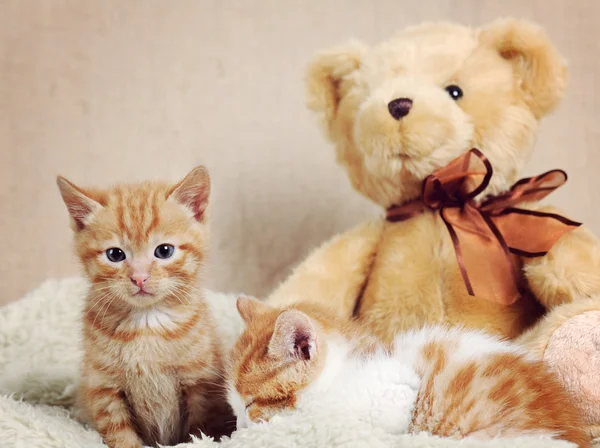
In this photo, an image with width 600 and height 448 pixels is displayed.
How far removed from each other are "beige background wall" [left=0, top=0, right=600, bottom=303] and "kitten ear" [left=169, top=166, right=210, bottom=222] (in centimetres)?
67

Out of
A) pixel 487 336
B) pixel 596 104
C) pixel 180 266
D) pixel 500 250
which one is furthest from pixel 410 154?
pixel 596 104

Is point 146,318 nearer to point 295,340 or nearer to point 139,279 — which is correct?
point 139,279

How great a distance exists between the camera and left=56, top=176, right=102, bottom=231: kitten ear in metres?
0.89

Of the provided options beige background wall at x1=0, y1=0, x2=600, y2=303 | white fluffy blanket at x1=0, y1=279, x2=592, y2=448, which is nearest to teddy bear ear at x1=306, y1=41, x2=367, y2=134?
beige background wall at x1=0, y1=0, x2=600, y2=303

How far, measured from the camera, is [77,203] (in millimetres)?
904

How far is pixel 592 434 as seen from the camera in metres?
0.90

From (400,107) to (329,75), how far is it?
0.83ft

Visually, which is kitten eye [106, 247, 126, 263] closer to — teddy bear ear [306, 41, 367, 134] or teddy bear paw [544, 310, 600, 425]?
teddy bear ear [306, 41, 367, 134]

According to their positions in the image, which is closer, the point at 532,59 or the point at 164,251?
the point at 164,251

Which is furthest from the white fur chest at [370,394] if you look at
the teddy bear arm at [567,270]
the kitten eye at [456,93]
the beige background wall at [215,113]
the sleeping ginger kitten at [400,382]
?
the beige background wall at [215,113]

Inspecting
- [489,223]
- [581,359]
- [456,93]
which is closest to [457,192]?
[489,223]

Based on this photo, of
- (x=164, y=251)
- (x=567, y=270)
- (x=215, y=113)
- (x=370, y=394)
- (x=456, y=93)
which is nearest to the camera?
(x=370, y=394)

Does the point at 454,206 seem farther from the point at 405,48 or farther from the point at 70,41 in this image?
the point at 70,41

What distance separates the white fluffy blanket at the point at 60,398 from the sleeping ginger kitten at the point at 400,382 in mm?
51
